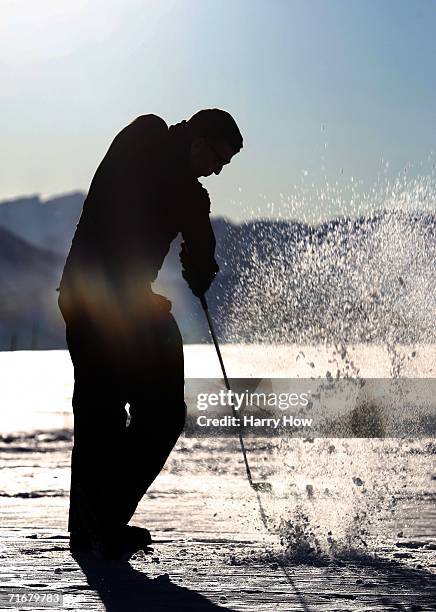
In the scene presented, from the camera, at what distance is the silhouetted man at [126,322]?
6359mm

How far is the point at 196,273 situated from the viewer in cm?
682

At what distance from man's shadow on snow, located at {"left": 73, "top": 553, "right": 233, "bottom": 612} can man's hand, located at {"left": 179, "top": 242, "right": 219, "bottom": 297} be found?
4.54 feet

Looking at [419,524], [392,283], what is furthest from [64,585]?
[392,283]

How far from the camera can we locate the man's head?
21.4 ft

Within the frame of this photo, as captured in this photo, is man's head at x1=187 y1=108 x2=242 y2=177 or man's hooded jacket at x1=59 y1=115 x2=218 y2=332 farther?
man's head at x1=187 y1=108 x2=242 y2=177

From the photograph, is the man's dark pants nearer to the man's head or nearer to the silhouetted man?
the silhouetted man

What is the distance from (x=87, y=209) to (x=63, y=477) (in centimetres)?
389

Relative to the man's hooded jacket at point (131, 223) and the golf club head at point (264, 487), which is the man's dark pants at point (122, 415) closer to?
the man's hooded jacket at point (131, 223)

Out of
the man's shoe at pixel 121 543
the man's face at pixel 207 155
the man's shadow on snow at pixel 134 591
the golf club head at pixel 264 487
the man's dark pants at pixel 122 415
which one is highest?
the man's face at pixel 207 155

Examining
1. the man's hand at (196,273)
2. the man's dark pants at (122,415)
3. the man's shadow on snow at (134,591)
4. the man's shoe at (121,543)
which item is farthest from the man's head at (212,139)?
the man's shadow on snow at (134,591)

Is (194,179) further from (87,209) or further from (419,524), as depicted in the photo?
(419,524)

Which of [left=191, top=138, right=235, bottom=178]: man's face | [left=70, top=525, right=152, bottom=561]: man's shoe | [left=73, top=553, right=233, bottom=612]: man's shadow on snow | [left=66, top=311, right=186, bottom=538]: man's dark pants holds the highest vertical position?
[left=191, top=138, right=235, bottom=178]: man's face

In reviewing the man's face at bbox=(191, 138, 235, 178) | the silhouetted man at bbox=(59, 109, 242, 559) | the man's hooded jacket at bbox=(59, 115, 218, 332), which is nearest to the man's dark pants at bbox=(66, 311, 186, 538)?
the silhouetted man at bbox=(59, 109, 242, 559)

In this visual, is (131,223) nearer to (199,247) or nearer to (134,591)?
(199,247)
